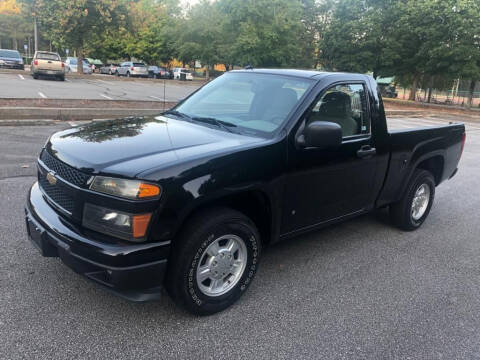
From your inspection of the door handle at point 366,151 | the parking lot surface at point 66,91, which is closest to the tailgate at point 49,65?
the parking lot surface at point 66,91

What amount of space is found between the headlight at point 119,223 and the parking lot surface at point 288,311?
73cm

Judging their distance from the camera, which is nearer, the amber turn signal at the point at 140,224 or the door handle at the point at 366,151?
the amber turn signal at the point at 140,224

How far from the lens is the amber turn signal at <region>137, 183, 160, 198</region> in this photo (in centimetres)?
259

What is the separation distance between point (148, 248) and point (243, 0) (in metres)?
35.9

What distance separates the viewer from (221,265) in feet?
10.3

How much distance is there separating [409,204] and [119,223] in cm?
368

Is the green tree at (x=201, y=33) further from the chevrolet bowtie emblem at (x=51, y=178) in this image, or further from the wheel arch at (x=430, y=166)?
the chevrolet bowtie emblem at (x=51, y=178)

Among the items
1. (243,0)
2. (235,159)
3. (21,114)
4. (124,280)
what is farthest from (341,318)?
(243,0)

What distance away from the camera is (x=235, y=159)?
302 centimetres

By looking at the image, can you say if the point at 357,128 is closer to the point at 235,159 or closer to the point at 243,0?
the point at 235,159

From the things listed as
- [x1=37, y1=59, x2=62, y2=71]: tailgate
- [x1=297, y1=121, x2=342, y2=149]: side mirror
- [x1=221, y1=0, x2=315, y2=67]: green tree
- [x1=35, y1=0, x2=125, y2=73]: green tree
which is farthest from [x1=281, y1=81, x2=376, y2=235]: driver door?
[x1=221, y1=0, x2=315, y2=67]: green tree

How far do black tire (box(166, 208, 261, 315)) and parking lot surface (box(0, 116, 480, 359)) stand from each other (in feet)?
0.44

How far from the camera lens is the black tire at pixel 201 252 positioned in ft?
9.30

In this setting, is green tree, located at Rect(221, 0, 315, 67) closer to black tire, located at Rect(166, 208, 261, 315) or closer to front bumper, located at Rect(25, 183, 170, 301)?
black tire, located at Rect(166, 208, 261, 315)
